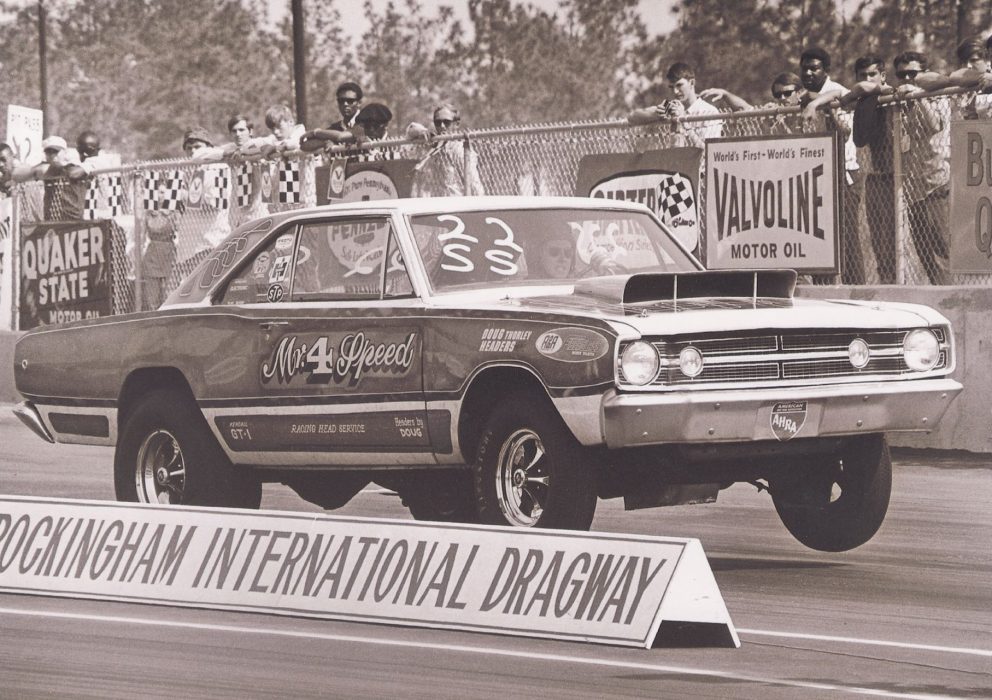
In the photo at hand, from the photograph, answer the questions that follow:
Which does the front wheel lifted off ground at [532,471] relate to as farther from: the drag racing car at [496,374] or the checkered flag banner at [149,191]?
the checkered flag banner at [149,191]

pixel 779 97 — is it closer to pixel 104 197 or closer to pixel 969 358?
pixel 969 358

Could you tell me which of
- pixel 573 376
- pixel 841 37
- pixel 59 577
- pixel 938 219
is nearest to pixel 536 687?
pixel 573 376

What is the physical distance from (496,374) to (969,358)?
515 cm

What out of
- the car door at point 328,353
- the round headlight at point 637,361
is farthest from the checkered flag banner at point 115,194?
the round headlight at point 637,361

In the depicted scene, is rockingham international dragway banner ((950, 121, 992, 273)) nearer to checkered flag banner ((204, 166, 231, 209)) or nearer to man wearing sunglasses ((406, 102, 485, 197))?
man wearing sunglasses ((406, 102, 485, 197))

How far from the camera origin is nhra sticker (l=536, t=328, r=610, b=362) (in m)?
7.52

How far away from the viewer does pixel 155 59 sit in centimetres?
7194

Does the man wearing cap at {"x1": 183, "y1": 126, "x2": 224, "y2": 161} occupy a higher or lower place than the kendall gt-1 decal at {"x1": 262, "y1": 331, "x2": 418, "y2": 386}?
higher

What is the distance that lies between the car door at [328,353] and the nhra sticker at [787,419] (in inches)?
57.1

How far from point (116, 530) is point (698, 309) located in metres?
2.45

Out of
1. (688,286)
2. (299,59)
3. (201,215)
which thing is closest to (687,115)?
(201,215)

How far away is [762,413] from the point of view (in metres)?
7.59

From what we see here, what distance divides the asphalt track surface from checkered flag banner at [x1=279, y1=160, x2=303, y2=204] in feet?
26.5

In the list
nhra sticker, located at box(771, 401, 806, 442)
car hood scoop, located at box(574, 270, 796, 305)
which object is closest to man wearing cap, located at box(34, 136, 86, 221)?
car hood scoop, located at box(574, 270, 796, 305)
